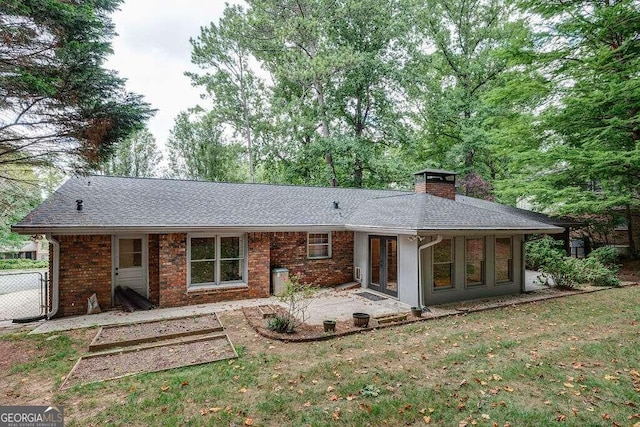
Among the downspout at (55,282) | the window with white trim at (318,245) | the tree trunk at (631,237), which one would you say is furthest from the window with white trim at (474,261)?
the downspout at (55,282)

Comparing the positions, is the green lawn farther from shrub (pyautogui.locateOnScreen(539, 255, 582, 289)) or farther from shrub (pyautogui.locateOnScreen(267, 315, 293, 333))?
shrub (pyautogui.locateOnScreen(539, 255, 582, 289))

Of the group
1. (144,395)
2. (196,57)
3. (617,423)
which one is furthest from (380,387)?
(196,57)

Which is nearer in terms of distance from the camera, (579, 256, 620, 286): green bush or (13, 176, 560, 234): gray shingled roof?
(13, 176, 560, 234): gray shingled roof

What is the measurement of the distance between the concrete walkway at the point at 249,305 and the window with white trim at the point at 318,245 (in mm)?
1508

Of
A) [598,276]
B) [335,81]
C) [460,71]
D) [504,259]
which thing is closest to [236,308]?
[504,259]

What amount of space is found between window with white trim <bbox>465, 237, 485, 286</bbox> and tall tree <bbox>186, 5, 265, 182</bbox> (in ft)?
54.5

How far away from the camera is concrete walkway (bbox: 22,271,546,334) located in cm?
731

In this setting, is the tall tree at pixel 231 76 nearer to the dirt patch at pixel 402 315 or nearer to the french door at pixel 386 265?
the french door at pixel 386 265

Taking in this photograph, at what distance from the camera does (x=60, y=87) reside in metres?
6.68

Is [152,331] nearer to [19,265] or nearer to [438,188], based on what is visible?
[438,188]

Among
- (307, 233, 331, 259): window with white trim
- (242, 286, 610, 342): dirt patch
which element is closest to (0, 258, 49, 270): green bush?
(307, 233, 331, 259): window with white trim

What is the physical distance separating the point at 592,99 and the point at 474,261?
8596 mm

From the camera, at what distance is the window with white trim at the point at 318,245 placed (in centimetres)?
1108

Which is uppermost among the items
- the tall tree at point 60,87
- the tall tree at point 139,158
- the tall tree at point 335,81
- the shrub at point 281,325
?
the tall tree at point 335,81
